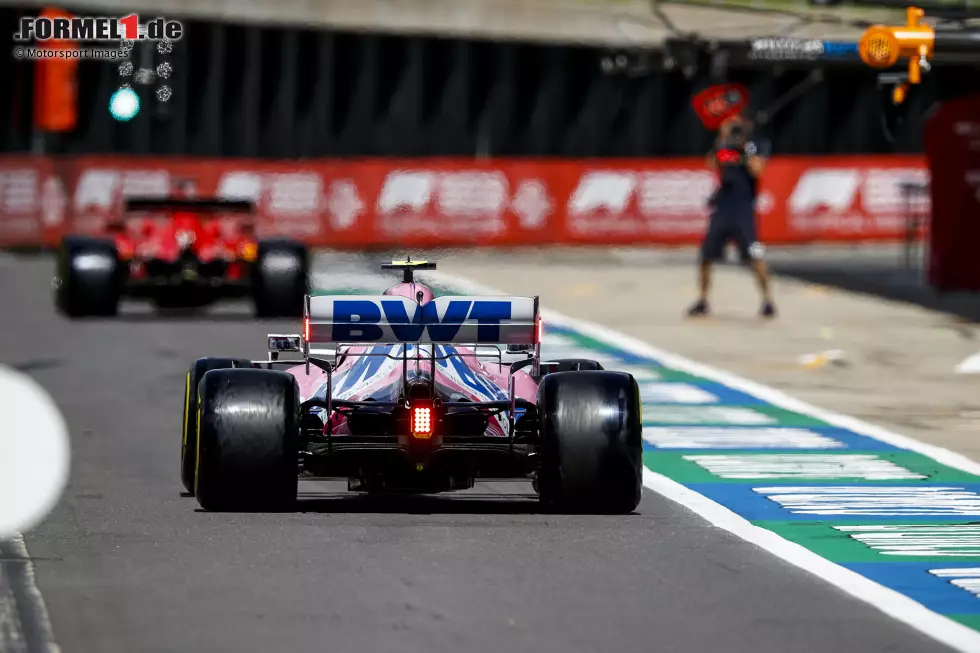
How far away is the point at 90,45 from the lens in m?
40.0

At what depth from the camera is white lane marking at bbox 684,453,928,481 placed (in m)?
12.8

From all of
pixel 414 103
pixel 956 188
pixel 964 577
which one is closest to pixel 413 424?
pixel 964 577

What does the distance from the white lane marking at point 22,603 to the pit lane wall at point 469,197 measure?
21982mm

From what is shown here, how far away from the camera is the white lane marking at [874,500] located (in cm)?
1144

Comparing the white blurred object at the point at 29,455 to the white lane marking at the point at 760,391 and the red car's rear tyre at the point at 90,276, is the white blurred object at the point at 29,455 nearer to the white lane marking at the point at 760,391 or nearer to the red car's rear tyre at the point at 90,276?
the red car's rear tyre at the point at 90,276

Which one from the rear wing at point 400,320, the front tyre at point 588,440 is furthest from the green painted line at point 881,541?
the rear wing at point 400,320

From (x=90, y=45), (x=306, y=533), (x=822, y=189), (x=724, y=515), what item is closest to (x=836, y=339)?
(x=724, y=515)

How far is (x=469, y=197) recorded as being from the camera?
117 feet

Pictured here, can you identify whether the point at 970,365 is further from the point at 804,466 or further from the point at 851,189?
the point at 851,189

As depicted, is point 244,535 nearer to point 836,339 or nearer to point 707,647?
point 707,647

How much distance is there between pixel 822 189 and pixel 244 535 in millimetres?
28868

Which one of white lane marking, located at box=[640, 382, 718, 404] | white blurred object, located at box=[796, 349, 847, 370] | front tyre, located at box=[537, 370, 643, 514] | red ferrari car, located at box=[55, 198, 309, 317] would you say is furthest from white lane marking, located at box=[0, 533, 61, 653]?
red ferrari car, located at box=[55, 198, 309, 317]

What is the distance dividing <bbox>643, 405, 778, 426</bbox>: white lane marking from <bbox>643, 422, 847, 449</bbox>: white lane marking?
13.1 inches

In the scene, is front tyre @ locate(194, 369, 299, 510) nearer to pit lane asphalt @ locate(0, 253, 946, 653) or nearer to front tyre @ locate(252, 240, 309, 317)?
pit lane asphalt @ locate(0, 253, 946, 653)
